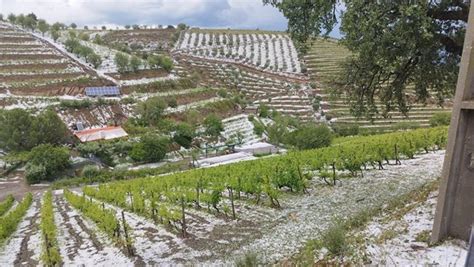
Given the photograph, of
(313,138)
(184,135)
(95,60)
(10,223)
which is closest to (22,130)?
(184,135)

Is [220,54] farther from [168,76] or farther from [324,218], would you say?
[324,218]

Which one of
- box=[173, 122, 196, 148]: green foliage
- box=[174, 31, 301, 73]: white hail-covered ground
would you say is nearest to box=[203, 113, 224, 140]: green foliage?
box=[173, 122, 196, 148]: green foliage

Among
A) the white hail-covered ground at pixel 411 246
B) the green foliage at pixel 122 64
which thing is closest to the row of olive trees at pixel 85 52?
the green foliage at pixel 122 64

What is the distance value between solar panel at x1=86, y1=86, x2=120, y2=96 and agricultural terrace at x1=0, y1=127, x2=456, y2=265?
42.0 metres

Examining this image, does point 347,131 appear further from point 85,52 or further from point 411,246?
point 85,52

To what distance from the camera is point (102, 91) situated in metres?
59.8

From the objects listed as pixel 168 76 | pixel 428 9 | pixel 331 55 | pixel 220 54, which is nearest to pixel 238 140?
pixel 168 76

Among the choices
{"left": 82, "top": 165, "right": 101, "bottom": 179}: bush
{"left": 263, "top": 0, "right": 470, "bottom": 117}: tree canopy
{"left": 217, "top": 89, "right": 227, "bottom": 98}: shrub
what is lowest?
{"left": 82, "top": 165, "right": 101, "bottom": 179}: bush

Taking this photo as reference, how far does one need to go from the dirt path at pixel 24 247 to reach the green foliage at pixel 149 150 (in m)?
23.1

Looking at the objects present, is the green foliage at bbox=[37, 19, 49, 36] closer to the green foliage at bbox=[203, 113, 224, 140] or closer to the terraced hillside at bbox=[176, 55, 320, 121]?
the terraced hillside at bbox=[176, 55, 320, 121]

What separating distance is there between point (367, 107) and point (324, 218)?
13.3 feet

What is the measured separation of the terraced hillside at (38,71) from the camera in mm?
58938

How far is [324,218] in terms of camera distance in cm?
1108

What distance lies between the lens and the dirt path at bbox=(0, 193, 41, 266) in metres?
12.2
